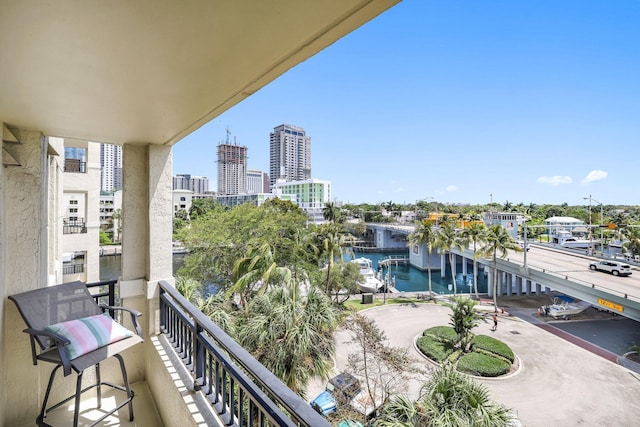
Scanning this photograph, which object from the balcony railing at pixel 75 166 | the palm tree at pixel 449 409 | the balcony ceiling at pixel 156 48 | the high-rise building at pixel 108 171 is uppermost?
the high-rise building at pixel 108 171

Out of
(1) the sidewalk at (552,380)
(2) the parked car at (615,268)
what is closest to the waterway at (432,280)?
(2) the parked car at (615,268)

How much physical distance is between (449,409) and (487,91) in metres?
28.2

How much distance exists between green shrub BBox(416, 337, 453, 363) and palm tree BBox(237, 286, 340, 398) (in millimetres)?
6481

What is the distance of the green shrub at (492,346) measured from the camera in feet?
35.4

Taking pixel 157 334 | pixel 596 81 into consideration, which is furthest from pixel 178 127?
pixel 596 81

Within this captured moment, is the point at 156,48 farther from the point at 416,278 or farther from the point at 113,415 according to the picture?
the point at 416,278

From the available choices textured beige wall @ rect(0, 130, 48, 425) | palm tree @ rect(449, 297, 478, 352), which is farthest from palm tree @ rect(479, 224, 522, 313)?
textured beige wall @ rect(0, 130, 48, 425)

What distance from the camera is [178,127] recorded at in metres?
2.16

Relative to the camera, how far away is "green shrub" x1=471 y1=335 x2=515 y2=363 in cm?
1078

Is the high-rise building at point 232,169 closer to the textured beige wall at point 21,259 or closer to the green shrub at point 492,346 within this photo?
the green shrub at point 492,346

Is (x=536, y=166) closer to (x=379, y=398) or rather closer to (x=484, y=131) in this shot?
(x=484, y=131)

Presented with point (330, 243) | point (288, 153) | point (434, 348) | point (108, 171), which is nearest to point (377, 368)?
point (434, 348)

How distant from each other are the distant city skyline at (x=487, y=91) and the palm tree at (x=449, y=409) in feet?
16.5

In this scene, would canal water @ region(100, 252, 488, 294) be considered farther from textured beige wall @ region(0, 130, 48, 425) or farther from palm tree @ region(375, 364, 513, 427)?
textured beige wall @ region(0, 130, 48, 425)
